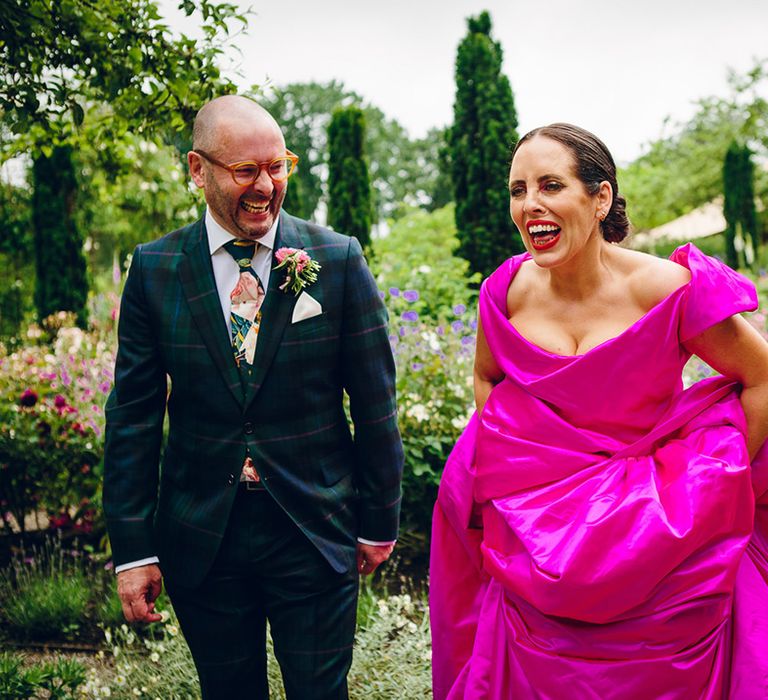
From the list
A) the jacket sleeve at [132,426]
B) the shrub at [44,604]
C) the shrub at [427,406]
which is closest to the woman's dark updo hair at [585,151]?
the jacket sleeve at [132,426]

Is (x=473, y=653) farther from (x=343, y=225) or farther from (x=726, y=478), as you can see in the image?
(x=343, y=225)

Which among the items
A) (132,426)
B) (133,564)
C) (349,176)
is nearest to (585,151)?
(132,426)

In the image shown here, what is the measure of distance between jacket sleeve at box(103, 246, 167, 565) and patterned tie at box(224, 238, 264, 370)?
25 cm

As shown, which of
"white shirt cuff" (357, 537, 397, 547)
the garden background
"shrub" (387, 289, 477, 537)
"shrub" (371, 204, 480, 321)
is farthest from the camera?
"shrub" (371, 204, 480, 321)

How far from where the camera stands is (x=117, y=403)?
2.32 meters

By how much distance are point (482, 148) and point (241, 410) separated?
9.65 metres

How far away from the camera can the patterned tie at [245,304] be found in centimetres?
225

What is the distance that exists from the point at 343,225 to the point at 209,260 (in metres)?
9.16

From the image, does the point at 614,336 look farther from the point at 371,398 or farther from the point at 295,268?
the point at 295,268

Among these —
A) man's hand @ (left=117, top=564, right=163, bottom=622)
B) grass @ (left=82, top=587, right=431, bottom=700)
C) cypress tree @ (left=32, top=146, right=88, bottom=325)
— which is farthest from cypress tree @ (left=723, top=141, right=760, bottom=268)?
man's hand @ (left=117, top=564, right=163, bottom=622)

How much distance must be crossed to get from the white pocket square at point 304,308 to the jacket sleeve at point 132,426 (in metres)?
0.43

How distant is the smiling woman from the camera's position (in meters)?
1.96

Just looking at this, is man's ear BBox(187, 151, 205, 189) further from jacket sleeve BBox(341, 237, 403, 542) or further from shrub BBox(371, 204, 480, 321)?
shrub BBox(371, 204, 480, 321)

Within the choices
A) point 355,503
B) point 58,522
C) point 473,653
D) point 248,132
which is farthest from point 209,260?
point 58,522
